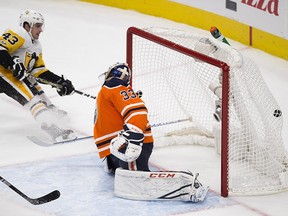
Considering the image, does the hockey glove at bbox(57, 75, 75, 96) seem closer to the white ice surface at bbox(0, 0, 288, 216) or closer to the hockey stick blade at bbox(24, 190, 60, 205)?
the white ice surface at bbox(0, 0, 288, 216)

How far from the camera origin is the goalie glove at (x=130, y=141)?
499 cm

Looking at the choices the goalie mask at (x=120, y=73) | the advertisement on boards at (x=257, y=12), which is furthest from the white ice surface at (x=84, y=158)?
the goalie mask at (x=120, y=73)

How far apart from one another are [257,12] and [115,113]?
271 cm

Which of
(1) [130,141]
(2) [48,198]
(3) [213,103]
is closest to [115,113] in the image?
(1) [130,141]

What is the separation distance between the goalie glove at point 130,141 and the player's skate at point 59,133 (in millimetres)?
1154

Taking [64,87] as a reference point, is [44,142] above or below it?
below

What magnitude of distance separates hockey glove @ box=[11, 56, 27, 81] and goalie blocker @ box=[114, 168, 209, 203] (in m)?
1.31

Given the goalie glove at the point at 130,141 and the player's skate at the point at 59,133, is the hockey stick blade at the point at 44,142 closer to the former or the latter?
the player's skate at the point at 59,133

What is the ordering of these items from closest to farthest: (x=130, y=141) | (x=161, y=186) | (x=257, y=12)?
(x=130, y=141), (x=161, y=186), (x=257, y=12)

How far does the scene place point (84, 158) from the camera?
583 centimetres

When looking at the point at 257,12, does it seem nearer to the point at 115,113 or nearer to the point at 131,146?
the point at 115,113

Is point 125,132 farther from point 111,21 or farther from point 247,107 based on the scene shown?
point 111,21

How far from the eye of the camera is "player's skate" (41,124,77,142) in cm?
617

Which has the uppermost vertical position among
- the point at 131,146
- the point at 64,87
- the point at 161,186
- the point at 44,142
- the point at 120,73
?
the point at 120,73
